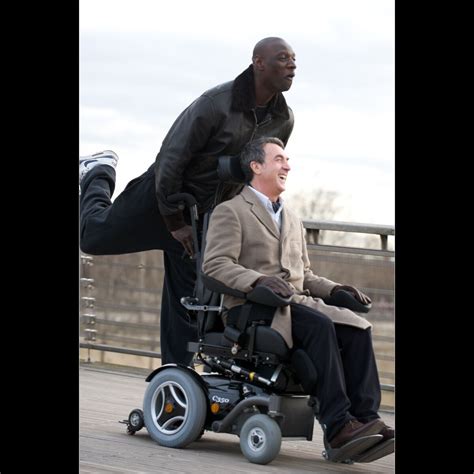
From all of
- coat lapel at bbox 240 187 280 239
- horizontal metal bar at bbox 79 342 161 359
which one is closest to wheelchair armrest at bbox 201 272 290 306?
coat lapel at bbox 240 187 280 239

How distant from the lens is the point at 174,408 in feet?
16.6

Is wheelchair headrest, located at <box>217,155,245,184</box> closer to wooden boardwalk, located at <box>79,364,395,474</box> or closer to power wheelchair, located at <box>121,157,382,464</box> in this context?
power wheelchair, located at <box>121,157,382,464</box>


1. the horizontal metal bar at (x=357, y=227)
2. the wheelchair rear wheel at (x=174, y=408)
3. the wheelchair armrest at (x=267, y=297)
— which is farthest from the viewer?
the horizontal metal bar at (x=357, y=227)

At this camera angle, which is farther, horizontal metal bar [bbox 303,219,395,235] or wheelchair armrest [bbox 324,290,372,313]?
horizontal metal bar [bbox 303,219,395,235]

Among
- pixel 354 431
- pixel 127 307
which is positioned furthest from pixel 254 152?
pixel 127 307

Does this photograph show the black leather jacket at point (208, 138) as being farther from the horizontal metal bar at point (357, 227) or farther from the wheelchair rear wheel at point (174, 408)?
the horizontal metal bar at point (357, 227)

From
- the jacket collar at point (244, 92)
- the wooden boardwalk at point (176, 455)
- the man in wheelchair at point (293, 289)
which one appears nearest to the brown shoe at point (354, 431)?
the man in wheelchair at point (293, 289)

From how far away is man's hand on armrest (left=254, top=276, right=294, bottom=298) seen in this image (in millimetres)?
4707

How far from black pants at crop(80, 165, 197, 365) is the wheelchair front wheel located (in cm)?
91

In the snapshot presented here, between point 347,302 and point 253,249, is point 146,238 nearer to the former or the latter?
point 253,249

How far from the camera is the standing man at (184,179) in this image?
518cm

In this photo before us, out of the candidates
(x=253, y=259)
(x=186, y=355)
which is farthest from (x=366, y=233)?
(x=253, y=259)
